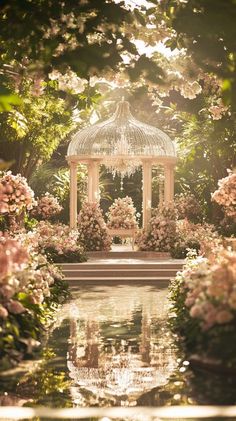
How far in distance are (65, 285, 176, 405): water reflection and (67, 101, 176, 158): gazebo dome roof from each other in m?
14.2

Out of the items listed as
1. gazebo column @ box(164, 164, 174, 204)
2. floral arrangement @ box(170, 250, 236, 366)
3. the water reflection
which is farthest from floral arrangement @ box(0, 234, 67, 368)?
gazebo column @ box(164, 164, 174, 204)

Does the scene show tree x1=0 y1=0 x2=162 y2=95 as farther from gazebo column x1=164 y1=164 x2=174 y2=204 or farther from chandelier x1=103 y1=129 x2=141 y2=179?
gazebo column x1=164 y1=164 x2=174 y2=204

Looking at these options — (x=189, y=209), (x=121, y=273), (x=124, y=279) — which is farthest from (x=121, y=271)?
(x=189, y=209)

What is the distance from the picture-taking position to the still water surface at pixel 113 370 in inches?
316

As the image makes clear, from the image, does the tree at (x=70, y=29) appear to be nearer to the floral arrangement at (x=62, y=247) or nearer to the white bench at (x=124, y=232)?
the floral arrangement at (x=62, y=247)

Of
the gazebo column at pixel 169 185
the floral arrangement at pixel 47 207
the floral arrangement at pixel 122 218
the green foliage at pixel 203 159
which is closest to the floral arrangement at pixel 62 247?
the floral arrangement at pixel 122 218

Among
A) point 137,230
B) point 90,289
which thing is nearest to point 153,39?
point 90,289

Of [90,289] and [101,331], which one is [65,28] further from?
→ [90,289]

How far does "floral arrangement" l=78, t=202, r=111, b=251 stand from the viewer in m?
30.7

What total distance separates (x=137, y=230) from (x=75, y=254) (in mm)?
6575

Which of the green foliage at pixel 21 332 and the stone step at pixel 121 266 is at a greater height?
the stone step at pixel 121 266

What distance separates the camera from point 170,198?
3256cm

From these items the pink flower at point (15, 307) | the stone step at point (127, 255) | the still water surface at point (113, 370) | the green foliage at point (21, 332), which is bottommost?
the still water surface at point (113, 370)

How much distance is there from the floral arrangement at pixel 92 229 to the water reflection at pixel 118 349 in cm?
1272
